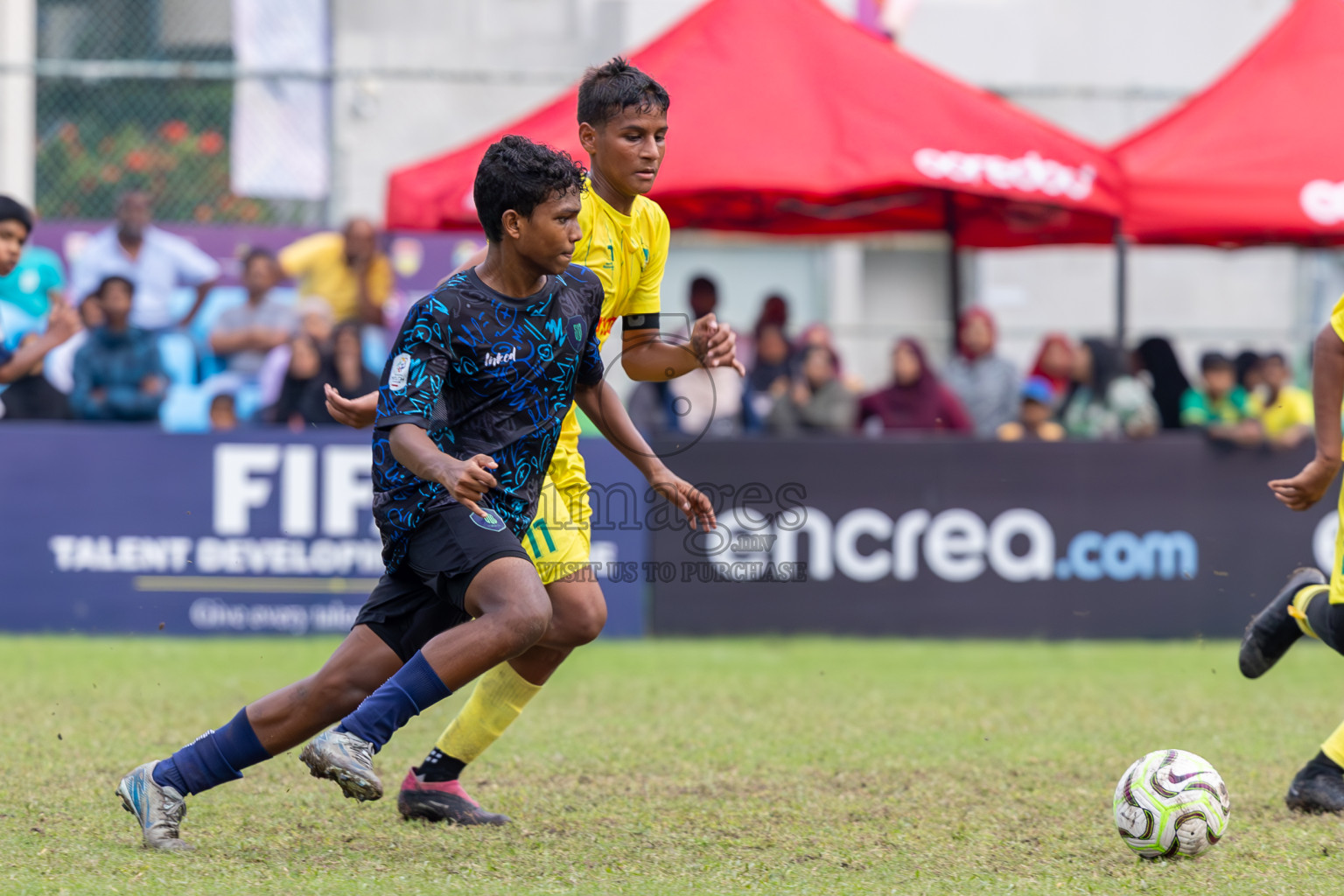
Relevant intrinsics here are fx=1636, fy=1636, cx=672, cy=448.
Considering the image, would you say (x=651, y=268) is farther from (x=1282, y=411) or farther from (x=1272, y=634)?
(x=1282, y=411)

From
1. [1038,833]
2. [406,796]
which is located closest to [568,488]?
[406,796]

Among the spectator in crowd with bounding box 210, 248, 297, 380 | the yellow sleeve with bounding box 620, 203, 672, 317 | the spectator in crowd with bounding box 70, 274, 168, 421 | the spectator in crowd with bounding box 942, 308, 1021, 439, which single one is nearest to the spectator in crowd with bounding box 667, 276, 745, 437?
the spectator in crowd with bounding box 942, 308, 1021, 439

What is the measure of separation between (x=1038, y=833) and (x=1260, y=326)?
44.2 ft

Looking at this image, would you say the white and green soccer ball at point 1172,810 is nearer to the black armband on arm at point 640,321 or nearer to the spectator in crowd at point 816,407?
the black armband on arm at point 640,321

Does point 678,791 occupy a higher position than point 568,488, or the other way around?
point 568,488

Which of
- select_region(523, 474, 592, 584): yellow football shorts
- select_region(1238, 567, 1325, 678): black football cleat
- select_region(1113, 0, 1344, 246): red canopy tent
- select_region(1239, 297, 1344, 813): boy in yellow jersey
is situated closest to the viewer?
select_region(523, 474, 592, 584): yellow football shorts

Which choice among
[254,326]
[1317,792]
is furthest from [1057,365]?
[1317,792]

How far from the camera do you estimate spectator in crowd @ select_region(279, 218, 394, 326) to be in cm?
1227

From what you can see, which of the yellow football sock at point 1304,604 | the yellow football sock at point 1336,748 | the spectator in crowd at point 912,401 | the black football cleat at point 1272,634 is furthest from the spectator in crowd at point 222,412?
the yellow football sock at point 1336,748

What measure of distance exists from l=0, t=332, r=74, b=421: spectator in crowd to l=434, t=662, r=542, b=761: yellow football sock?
6.83 meters

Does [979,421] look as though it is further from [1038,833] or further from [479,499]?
[479,499]

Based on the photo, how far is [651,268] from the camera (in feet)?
18.7

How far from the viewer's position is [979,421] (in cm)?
1184

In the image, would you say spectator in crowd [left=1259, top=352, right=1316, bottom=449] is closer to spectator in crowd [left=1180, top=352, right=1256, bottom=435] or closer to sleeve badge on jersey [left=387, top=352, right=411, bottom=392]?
spectator in crowd [left=1180, top=352, right=1256, bottom=435]
